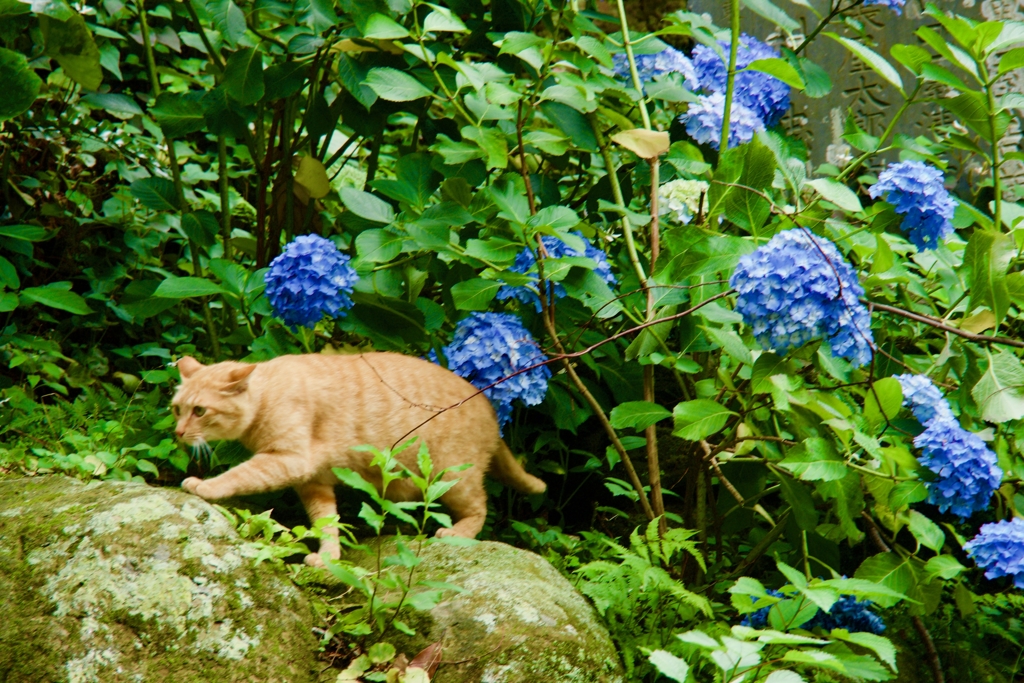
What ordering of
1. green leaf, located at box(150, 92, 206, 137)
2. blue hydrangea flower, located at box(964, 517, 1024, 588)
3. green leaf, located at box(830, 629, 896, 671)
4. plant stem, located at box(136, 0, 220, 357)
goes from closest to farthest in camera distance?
1. green leaf, located at box(830, 629, 896, 671)
2. blue hydrangea flower, located at box(964, 517, 1024, 588)
3. green leaf, located at box(150, 92, 206, 137)
4. plant stem, located at box(136, 0, 220, 357)

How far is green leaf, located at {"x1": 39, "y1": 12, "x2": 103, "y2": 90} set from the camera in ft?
9.17

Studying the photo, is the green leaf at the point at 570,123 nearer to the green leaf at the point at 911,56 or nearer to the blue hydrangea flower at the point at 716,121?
the blue hydrangea flower at the point at 716,121

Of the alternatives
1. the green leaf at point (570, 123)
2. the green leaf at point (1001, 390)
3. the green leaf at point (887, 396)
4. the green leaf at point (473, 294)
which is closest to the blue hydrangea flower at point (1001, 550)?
the green leaf at point (1001, 390)

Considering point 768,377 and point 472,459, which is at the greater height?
point 768,377

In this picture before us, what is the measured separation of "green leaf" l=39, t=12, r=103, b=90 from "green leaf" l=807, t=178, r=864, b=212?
251cm

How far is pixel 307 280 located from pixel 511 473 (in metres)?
0.87

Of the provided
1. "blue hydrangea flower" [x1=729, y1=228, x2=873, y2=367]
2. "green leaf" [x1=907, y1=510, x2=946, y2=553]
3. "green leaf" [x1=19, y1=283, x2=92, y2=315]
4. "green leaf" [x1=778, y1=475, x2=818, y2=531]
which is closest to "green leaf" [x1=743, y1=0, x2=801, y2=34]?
"blue hydrangea flower" [x1=729, y1=228, x2=873, y2=367]

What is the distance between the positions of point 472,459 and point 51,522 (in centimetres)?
107

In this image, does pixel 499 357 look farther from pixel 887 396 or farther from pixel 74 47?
pixel 74 47

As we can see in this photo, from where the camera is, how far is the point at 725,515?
246 centimetres

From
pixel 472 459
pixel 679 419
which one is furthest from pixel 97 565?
pixel 679 419

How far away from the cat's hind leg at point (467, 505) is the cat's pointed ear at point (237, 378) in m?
0.66

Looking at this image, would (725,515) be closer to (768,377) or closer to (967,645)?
(768,377)

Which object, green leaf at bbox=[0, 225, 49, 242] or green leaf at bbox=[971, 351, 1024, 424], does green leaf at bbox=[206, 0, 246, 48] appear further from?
green leaf at bbox=[971, 351, 1024, 424]
